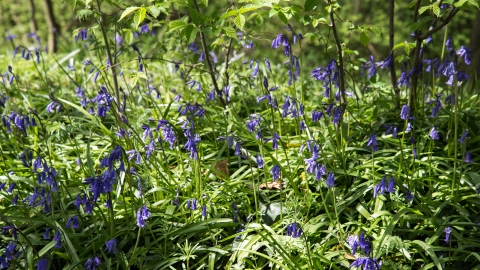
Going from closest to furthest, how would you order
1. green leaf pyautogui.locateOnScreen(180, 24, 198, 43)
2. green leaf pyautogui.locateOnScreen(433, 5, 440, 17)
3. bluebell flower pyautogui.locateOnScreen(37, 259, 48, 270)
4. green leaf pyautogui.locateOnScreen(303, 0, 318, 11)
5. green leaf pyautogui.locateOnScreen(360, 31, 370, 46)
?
1. bluebell flower pyautogui.locateOnScreen(37, 259, 48, 270)
2. green leaf pyautogui.locateOnScreen(180, 24, 198, 43)
3. green leaf pyautogui.locateOnScreen(433, 5, 440, 17)
4. green leaf pyautogui.locateOnScreen(303, 0, 318, 11)
5. green leaf pyautogui.locateOnScreen(360, 31, 370, 46)

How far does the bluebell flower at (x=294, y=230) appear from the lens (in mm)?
3131

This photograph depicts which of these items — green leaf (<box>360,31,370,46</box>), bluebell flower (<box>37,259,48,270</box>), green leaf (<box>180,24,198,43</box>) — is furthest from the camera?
green leaf (<box>360,31,370,46</box>)

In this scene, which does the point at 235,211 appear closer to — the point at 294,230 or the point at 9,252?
the point at 294,230

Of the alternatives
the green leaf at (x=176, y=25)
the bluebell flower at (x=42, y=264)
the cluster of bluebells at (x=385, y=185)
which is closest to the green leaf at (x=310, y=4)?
the green leaf at (x=176, y=25)

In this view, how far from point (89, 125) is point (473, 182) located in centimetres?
322

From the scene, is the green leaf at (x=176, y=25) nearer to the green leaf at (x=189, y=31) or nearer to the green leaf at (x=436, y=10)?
the green leaf at (x=189, y=31)

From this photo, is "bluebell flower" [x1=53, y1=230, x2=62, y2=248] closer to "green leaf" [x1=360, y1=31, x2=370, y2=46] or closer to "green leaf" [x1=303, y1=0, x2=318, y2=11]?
"green leaf" [x1=303, y1=0, x2=318, y2=11]

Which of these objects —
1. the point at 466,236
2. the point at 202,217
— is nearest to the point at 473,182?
the point at 466,236

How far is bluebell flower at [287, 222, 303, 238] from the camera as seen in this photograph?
123 inches

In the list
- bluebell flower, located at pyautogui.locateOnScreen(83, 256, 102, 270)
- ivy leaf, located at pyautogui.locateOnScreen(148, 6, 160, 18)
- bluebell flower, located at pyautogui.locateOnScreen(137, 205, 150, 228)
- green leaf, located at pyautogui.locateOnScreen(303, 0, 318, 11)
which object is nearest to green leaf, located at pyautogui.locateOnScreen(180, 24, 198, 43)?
ivy leaf, located at pyautogui.locateOnScreen(148, 6, 160, 18)

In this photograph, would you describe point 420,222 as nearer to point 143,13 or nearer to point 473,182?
point 473,182

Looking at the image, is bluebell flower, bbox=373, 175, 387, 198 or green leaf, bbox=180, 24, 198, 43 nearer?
bluebell flower, bbox=373, 175, 387, 198

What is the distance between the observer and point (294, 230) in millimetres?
3131

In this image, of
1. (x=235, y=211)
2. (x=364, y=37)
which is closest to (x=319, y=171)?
(x=235, y=211)
